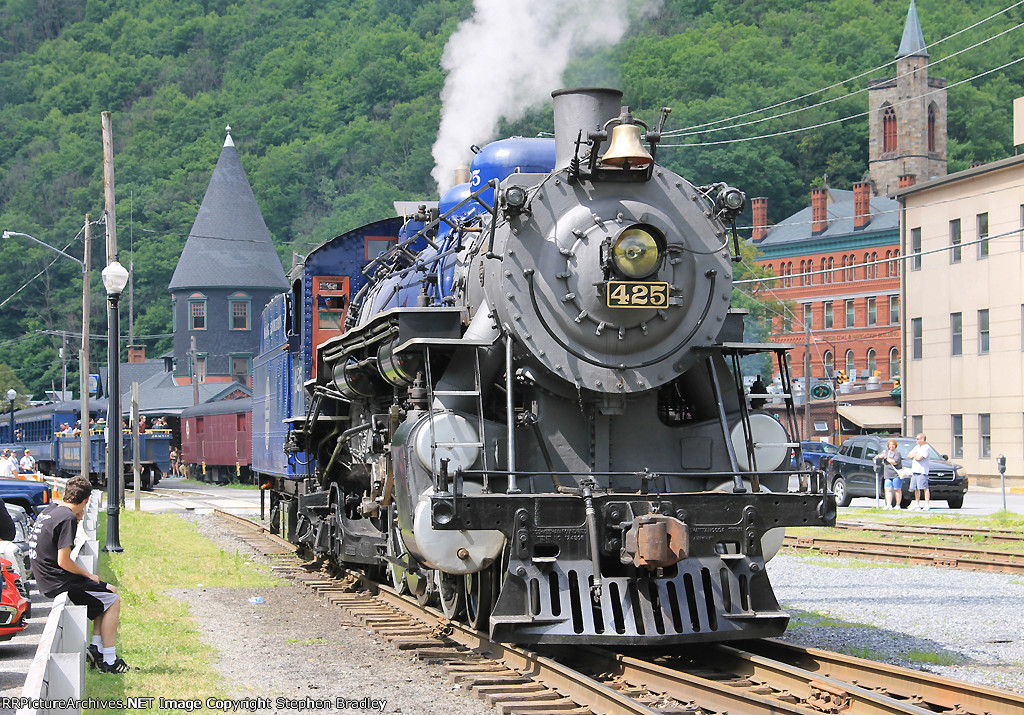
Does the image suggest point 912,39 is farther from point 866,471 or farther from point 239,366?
point 866,471

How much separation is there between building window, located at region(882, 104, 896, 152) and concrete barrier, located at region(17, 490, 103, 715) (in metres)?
96.8

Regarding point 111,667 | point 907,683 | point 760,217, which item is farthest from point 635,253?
point 760,217

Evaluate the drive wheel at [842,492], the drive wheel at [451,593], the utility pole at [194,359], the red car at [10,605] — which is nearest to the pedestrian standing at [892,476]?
the drive wheel at [842,492]

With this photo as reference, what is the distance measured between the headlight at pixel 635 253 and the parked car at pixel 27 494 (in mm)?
11246

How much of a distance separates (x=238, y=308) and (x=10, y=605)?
6397 cm

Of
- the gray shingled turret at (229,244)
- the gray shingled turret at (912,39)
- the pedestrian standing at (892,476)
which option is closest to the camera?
the pedestrian standing at (892,476)

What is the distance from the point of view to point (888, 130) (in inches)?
3858

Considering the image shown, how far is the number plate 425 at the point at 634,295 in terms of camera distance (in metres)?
8.72

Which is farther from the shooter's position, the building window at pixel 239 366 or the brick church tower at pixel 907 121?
the brick church tower at pixel 907 121

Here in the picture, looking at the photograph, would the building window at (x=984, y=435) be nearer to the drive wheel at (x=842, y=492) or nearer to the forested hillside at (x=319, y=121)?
the drive wheel at (x=842, y=492)

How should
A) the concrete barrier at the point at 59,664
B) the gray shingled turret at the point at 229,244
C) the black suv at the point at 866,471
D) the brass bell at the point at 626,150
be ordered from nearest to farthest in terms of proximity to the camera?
the concrete barrier at the point at 59,664
the brass bell at the point at 626,150
the black suv at the point at 866,471
the gray shingled turret at the point at 229,244

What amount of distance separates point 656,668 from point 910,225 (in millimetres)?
38668

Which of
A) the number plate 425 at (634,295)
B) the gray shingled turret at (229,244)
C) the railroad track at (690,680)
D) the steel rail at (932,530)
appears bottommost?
the steel rail at (932,530)

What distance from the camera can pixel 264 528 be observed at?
21188 millimetres
